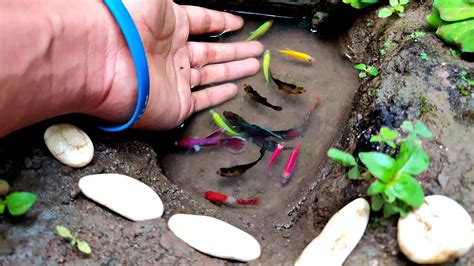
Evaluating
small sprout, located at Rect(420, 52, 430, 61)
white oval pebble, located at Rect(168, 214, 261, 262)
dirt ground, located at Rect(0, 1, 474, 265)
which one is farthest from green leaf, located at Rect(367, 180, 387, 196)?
small sprout, located at Rect(420, 52, 430, 61)

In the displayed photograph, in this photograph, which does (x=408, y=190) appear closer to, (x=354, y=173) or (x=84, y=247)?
(x=354, y=173)

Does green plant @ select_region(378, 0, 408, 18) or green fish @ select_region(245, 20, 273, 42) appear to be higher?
green plant @ select_region(378, 0, 408, 18)

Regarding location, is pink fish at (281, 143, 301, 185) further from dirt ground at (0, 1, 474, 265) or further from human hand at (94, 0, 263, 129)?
human hand at (94, 0, 263, 129)

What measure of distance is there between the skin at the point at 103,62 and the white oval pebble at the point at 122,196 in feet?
1.19

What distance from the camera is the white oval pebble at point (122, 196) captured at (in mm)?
2324

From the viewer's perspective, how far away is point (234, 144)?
129 inches

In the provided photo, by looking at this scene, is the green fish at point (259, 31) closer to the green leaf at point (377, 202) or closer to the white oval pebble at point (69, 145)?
Answer: the white oval pebble at point (69, 145)

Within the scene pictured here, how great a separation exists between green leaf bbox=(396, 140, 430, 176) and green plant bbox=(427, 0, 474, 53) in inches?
31.0

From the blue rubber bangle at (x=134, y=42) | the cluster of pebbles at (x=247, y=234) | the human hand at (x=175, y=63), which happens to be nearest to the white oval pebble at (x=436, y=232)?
the cluster of pebbles at (x=247, y=234)

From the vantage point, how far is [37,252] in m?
2.08

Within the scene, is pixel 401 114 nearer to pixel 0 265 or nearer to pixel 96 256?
pixel 96 256

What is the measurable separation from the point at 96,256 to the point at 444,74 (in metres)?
1.79

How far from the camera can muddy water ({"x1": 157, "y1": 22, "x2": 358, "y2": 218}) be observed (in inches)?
121

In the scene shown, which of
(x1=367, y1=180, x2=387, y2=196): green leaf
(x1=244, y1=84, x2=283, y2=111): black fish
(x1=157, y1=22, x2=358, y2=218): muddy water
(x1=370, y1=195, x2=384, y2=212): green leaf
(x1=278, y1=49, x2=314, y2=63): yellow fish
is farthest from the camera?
(x1=278, y1=49, x2=314, y2=63): yellow fish
